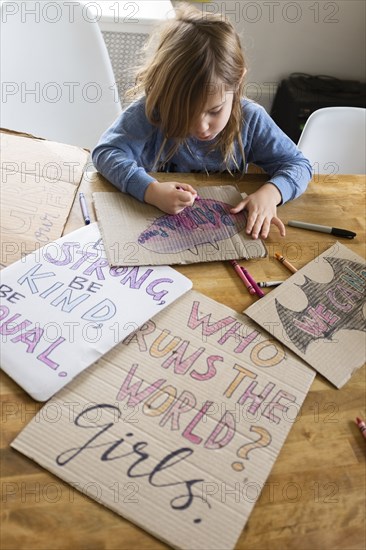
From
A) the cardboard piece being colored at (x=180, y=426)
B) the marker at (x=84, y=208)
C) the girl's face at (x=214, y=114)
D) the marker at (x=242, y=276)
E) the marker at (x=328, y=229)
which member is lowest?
the cardboard piece being colored at (x=180, y=426)

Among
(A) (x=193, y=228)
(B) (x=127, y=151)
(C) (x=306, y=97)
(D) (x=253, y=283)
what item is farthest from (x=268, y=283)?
(C) (x=306, y=97)

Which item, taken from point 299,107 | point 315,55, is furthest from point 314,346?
point 315,55

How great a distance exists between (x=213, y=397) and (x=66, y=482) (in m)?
0.20

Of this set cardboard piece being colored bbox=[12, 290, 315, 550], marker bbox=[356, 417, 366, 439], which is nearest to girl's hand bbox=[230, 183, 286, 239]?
cardboard piece being colored bbox=[12, 290, 315, 550]

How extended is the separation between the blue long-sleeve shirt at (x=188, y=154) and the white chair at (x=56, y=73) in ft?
1.15

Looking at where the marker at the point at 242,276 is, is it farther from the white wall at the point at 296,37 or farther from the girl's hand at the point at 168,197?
the white wall at the point at 296,37

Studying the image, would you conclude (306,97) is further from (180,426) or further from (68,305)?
(180,426)

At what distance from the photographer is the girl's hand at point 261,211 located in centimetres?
95

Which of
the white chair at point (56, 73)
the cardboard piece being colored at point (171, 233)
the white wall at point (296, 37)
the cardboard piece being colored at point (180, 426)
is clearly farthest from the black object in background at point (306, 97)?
the cardboard piece being colored at point (180, 426)

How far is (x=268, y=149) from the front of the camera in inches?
44.8

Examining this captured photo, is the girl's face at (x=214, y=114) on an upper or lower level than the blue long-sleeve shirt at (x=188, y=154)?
upper

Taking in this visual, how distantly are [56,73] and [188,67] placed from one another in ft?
1.89

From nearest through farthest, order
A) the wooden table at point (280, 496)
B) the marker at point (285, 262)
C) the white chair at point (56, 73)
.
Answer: the wooden table at point (280, 496)
the marker at point (285, 262)
the white chair at point (56, 73)

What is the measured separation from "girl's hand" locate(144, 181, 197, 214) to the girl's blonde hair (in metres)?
0.14
